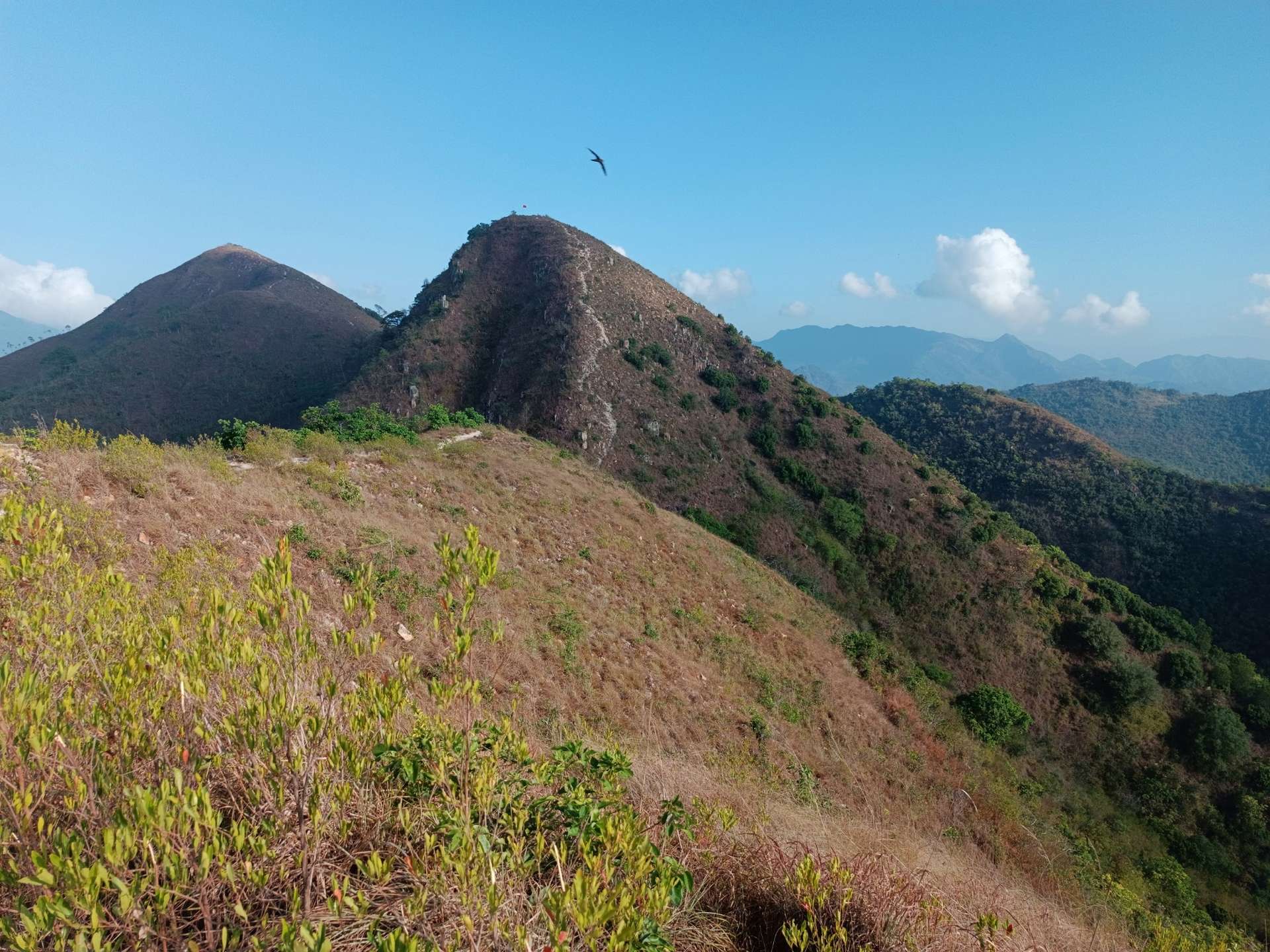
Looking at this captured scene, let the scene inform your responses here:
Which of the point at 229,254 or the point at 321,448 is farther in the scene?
the point at 229,254

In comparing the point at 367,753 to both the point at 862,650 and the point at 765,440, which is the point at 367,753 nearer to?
the point at 862,650

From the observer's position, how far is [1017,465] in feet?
170

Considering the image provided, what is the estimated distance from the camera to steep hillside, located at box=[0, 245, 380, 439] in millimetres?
42594

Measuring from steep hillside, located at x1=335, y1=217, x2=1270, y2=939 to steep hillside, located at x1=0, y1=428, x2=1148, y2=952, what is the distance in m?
10.3

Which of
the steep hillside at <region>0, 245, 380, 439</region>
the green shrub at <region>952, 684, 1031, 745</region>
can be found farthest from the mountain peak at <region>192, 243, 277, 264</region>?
the green shrub at <region>952, 684, 1031, 745</region>

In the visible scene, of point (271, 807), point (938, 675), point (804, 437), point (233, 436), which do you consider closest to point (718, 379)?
point (804, 437)

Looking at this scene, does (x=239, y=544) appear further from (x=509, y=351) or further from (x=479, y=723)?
(x=509, y=351)

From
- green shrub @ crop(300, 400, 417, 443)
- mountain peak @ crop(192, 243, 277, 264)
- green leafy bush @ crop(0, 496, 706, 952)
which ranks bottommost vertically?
green leafy bush @ crop(0, 496, 706, 952)

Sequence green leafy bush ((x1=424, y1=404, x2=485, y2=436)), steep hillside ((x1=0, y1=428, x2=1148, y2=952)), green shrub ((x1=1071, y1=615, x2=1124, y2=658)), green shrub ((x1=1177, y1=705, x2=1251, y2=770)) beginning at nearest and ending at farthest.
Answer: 1. steep hillside ((x1=0, y1=428, x2=1148, y2=952))
2. green shrub ((x1=1177, y1=705, x2=1251, y2=770))
3. green leafy bush ((x1=424, y1=404, x2=485, y2=436))
4. green shrub ((x1=1071, y1=615, x2=1124, y2=658))

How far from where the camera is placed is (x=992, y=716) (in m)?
21.1

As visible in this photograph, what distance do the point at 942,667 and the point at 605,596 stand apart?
20.7 meters

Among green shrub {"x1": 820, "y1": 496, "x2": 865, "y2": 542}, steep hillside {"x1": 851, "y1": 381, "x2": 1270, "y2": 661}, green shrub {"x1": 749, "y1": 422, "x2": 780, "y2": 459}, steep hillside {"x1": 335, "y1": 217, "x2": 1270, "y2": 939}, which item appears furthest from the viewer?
green shrub {"x1": 749, "y1": 422, "x2": 780, "y2": 459}

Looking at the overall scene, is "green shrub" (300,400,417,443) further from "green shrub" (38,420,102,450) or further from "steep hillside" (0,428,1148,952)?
"green shrub" (38,420,102,450)

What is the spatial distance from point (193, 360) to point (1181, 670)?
7394 cm
